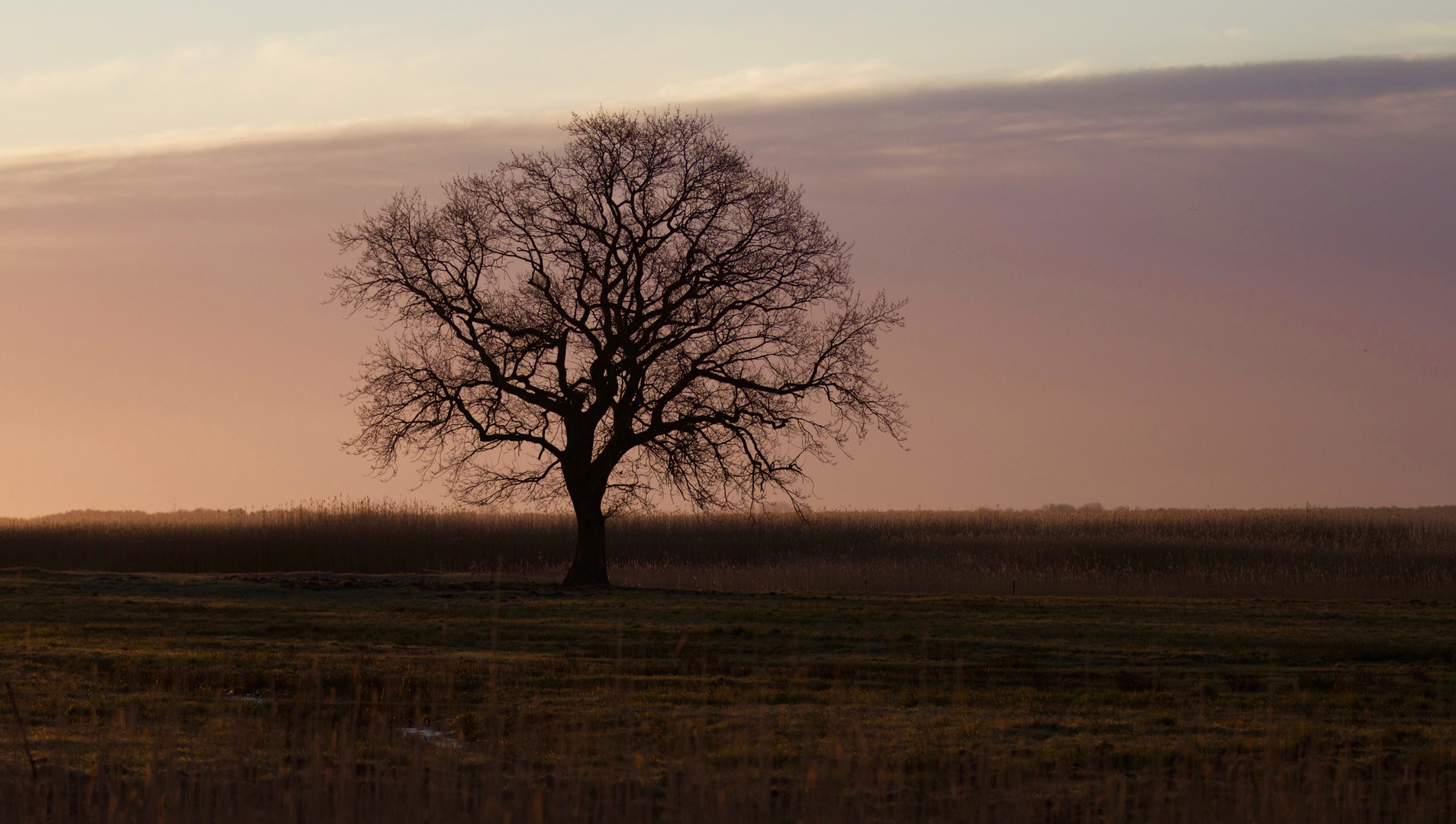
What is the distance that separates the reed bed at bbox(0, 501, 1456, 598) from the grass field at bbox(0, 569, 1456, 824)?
33.0 feet

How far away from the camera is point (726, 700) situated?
1284cm

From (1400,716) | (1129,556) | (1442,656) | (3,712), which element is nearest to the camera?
(3,712)

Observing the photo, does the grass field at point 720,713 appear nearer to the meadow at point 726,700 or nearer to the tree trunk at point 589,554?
the meadow at point 726,700

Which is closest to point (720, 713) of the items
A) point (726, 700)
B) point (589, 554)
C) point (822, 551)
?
point (726, 700)

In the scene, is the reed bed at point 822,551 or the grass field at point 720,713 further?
the reed bed at point 822,551

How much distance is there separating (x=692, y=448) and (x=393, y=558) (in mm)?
15306

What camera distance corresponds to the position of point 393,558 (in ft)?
133

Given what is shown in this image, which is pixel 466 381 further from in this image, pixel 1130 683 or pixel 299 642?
pixel 1130 683

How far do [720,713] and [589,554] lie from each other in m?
18.2

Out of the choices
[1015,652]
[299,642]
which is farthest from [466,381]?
[1015,652]

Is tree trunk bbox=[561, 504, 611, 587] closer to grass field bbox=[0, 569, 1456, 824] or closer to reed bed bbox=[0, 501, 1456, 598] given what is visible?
reed bed bbox=[0, 501, 1456, 598]

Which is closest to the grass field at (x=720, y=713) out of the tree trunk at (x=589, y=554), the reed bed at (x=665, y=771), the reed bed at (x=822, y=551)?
the reed bed at (x=665, y=771)

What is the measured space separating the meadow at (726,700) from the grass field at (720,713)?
0.06 metres

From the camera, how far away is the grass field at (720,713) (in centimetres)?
815
